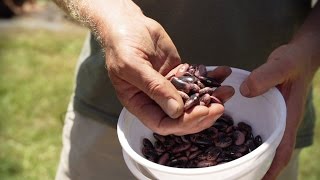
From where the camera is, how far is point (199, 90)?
118 cm

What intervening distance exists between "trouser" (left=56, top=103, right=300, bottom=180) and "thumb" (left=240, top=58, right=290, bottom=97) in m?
0.38

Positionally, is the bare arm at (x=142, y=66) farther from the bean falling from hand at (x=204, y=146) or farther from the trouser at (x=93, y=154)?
the trouser at (x=93, y=154)

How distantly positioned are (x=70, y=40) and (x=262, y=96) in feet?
7.93

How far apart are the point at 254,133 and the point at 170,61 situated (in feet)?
0.71

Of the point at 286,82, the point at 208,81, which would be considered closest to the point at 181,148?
the point at 208,81

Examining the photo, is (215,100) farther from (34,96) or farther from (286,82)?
(34,96)

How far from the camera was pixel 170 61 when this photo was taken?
1.22 metres

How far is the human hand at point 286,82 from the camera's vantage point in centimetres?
118

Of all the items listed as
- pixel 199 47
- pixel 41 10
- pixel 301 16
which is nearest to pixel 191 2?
pixel 199 47

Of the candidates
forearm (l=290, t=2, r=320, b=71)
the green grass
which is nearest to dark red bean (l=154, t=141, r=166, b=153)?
forearm (l=290, t=2, r=320, b=71)

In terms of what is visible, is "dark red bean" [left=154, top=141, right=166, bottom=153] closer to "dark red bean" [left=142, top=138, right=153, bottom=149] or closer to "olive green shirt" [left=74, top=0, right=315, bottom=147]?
"dark red bean" [left=142, top=138, right=153, bottom=149]

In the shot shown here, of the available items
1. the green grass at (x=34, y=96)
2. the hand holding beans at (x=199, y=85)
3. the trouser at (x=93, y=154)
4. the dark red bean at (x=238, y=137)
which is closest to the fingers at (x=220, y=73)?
the hand holding beans at (x=199, y=85)

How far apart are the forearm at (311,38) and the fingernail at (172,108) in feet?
1.19

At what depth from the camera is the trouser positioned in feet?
4.89
